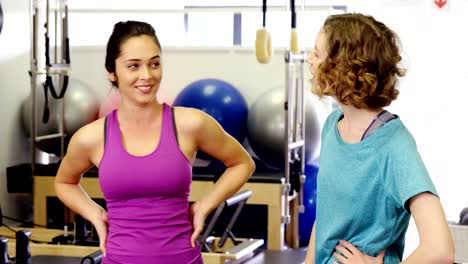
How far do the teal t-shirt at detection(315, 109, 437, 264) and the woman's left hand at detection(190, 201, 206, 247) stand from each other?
1.80 feet

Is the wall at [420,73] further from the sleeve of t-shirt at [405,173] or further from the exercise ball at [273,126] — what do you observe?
the sleeve of t-shirt at [405,173]

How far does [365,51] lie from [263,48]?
3432 mm

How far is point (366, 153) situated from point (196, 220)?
72 centimetres

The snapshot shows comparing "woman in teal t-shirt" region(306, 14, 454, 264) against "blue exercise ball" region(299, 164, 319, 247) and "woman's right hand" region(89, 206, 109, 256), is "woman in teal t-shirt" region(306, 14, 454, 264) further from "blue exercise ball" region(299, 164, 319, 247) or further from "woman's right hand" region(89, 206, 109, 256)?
"blue exercise ball" region(299, 164, 319, 247)

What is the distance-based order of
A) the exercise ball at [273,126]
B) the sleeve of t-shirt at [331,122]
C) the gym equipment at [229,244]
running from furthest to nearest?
the exercise ball at [273,126] < the gym equipment at [229,244] < the sleeve of t-shirt at [331,122]

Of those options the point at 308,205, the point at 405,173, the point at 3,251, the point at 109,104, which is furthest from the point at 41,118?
the point at 405,173

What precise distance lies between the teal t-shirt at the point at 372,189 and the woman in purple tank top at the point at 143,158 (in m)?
0.53

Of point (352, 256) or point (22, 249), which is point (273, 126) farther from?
point (352, 256)

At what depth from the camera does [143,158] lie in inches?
77.7

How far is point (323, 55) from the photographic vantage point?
5.00ft

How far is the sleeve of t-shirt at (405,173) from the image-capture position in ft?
4.61

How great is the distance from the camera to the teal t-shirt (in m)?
1.45

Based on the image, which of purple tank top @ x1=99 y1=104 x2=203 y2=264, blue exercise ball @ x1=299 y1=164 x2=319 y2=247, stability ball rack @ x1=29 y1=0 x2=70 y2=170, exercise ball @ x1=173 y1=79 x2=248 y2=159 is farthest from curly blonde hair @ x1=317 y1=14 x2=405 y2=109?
blue exercise ball @ x1=299 y1=164 x2=319 y2=247

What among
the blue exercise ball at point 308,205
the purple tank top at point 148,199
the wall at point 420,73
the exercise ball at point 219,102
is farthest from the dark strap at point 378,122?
the wall at point 420,73
